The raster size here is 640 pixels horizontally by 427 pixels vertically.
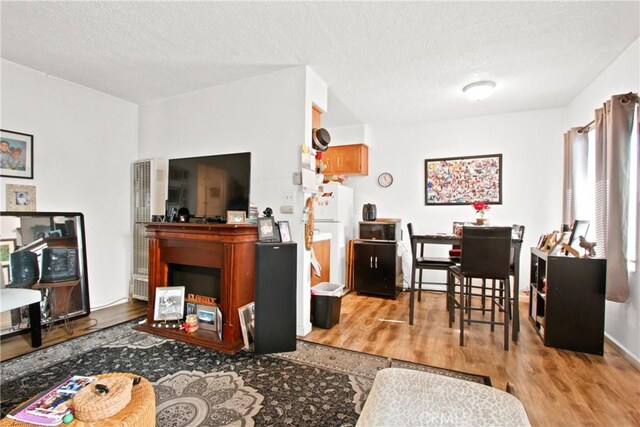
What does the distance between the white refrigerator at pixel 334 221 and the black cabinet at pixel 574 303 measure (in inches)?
96.8

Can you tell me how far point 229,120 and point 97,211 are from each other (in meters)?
1.99

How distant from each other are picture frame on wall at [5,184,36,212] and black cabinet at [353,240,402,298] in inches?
148

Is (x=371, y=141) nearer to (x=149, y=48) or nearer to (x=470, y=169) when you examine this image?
(x=470, y=169)

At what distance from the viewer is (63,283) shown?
2.88 metres

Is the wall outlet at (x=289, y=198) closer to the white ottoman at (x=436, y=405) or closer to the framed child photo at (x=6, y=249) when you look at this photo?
the white ottoman at (x=436, y=405)

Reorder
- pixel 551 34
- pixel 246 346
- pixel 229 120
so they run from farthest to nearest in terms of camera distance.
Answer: pixel 229 120
pixel 246 346
pixel 551 34

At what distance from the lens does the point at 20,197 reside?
2922 millimetres

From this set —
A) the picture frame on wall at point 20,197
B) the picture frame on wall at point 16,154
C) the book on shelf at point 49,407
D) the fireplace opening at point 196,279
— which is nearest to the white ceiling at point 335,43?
the picture frame on wall at point 16,154

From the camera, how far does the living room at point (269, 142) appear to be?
288 centimetres

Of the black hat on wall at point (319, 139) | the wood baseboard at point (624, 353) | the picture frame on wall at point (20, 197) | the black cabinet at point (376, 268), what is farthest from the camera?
the black cabinet at point (376, 268)

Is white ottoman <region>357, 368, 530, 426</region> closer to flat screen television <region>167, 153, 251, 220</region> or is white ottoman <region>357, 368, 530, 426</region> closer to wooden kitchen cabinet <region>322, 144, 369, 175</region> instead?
flat screen television <region>167, 153, 251, 220</region>

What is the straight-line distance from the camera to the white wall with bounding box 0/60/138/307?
2.98 metres

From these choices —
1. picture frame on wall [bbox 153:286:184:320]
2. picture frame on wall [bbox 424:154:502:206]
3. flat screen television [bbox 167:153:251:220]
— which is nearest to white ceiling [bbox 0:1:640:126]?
flat screen television [bbox 167:153:251:220]

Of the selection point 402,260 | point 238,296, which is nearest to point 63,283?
point 238,296
